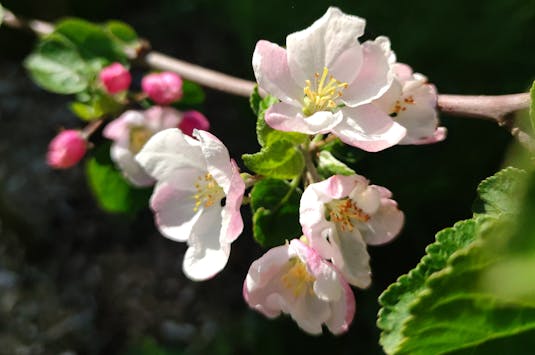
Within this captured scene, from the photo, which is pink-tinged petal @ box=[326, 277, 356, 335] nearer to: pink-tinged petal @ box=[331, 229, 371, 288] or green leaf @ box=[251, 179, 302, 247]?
pink-tinged petal @ box=[331, 229, 371, 288]

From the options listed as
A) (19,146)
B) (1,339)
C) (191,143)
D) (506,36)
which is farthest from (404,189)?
(19,146)

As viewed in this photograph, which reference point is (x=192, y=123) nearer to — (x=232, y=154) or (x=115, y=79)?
(x=115, y=79)

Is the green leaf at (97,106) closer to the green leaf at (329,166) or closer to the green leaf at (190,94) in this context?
the green leaf at (190,94)

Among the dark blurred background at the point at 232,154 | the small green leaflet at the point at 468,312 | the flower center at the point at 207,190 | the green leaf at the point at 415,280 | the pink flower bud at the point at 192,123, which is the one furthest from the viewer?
the dark blurred background at the point at 232,154

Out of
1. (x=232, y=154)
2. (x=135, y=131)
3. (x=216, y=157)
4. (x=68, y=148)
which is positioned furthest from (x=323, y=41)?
(x=232, y=154)

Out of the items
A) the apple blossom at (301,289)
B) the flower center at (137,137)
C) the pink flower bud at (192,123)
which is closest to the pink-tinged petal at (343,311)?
the apple blossom at (301,289)
